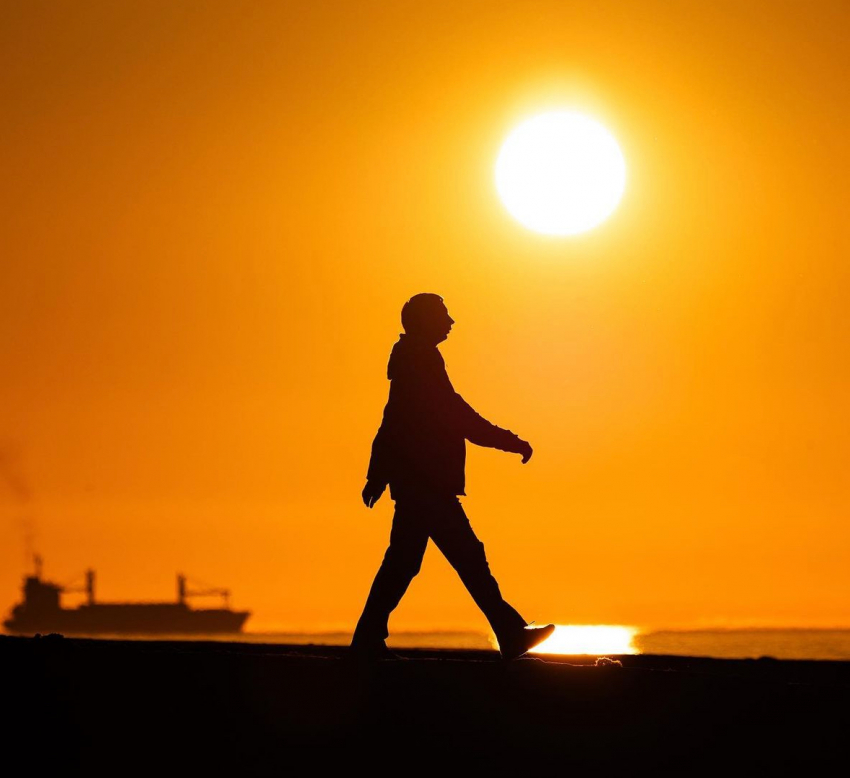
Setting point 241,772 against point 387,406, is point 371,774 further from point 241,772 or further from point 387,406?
point 387,406

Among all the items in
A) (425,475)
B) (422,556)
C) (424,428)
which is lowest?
(422,556)

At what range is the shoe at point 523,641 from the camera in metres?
10.2

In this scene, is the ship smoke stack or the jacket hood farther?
the ship smoke stack

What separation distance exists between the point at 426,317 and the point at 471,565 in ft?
5.25

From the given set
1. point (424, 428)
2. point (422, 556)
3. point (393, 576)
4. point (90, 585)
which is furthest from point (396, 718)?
point (90, 585)

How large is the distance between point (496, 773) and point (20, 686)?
2.87 meters

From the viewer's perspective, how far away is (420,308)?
1046cm

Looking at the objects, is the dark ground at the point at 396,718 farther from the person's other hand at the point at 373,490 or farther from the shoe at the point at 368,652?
the person's other hand at the point at 373,490

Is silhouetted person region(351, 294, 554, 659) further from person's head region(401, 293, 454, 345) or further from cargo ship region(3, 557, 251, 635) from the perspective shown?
cargo ship region(3, 557, 251, 635)

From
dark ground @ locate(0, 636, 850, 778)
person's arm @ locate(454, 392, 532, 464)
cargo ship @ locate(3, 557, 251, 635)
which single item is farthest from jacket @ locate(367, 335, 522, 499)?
cargo ship @ locate(3, 557, 251, 635)

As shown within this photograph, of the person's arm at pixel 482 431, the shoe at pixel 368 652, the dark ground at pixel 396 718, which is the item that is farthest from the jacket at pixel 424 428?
the dark ground at pixel 396 718

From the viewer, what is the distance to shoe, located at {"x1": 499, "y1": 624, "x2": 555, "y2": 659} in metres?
10.2

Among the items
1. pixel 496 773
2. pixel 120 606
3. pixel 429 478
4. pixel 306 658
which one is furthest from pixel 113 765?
pixel 120 606

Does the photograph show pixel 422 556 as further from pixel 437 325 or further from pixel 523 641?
pixel 437 325
